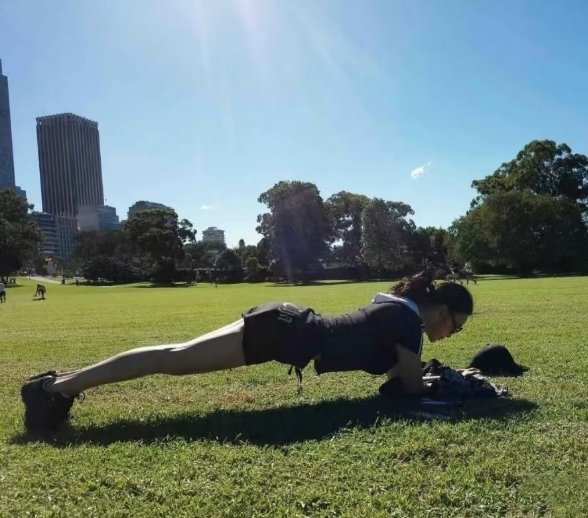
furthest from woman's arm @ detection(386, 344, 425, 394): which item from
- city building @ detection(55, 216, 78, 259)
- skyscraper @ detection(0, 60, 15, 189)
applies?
city building @ detection(55, 216, 78, 259)

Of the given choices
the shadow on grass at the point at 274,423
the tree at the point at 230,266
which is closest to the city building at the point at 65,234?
the tree at the point at 230,266

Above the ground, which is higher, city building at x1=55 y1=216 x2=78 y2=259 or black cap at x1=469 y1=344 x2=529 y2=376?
city building at x1=55 y1=216 x2=78 y2=259

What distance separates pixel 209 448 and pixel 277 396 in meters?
1.78

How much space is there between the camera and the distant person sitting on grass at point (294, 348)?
4500mm

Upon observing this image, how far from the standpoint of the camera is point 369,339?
4.85 metres

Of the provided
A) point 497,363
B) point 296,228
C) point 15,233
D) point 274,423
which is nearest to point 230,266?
point 296,228

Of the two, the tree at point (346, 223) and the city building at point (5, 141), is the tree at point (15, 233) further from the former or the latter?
the city building at point (5, 141)

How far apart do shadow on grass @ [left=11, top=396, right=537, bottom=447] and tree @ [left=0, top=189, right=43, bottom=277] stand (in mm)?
82433

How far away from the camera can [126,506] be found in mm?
3014

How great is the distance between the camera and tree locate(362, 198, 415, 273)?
74.4 meters

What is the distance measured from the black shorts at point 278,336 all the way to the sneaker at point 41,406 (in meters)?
1.49

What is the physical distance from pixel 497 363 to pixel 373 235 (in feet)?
229

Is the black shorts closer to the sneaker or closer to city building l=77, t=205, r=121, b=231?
the sneaker

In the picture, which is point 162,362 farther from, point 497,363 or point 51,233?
point 51,233
